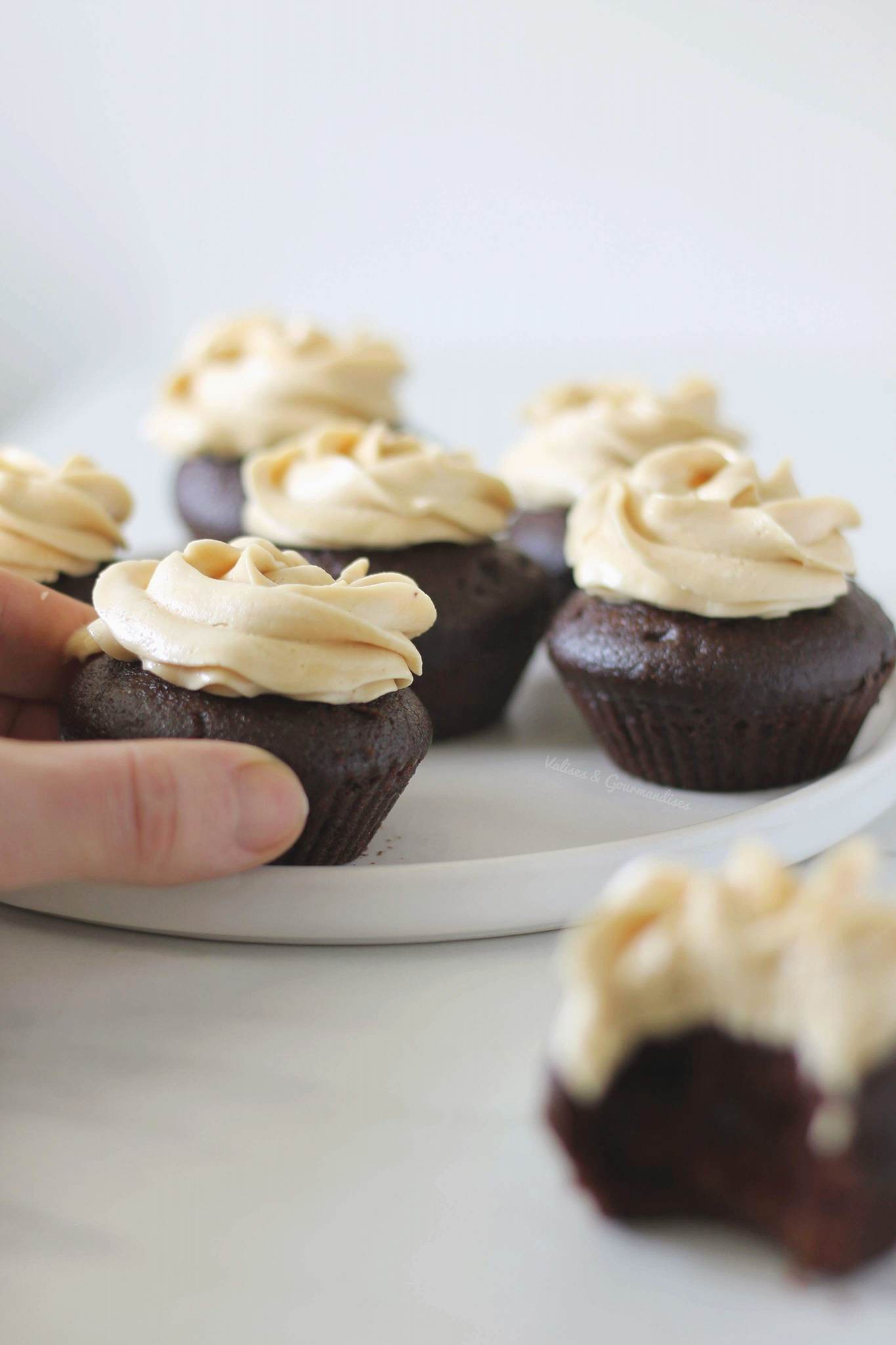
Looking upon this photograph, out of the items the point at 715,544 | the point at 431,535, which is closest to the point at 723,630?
the point at 715,544

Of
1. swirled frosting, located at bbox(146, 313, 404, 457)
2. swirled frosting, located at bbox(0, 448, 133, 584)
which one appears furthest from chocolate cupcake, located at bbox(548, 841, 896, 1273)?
swirled frosting, located at bbox(146, 313, 404, 457)

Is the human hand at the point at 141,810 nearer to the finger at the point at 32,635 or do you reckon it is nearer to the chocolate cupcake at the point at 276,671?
the chocolate cupcake at the point at 276,671

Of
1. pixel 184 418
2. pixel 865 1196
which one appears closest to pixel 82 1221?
pixel 865 1196

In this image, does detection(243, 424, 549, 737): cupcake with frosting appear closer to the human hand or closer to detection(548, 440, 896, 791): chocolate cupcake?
detection(548, 440, 896, 791): chocolate cupcake

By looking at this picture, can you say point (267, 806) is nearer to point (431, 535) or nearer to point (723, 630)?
point (723, 630)

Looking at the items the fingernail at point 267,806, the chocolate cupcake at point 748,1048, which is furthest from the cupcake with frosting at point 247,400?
the chocolate cupcake at point 748,1048

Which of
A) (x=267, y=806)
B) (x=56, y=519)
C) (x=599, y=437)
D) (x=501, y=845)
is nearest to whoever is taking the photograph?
(x=267, y=806)
